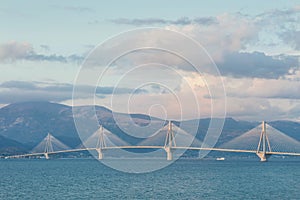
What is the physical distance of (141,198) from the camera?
74812mm

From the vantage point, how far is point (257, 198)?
78688mm

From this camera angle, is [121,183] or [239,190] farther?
[121,183]

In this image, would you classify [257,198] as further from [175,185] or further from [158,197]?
[175,185]

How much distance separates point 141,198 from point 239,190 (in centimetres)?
1951

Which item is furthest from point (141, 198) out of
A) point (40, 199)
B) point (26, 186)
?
point (26, 186)

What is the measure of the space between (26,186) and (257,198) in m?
34.1

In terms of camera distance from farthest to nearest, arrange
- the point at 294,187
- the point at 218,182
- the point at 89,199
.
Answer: the point at 218,182 < the point at 294,187 < the point at 89,199

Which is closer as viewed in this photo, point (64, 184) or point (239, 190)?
point (239, 190)

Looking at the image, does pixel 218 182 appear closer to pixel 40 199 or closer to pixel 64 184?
pixel 64 184

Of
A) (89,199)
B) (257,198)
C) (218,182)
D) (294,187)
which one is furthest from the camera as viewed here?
(218,182)

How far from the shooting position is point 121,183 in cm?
9744

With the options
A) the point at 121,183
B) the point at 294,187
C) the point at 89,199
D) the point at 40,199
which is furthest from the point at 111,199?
the point at 294,187

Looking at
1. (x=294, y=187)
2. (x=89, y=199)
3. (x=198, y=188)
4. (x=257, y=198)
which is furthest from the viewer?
(x=294, y=187)

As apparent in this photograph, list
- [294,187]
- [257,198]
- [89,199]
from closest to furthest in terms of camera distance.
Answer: [89,199] → [257,198] → [294,187]
